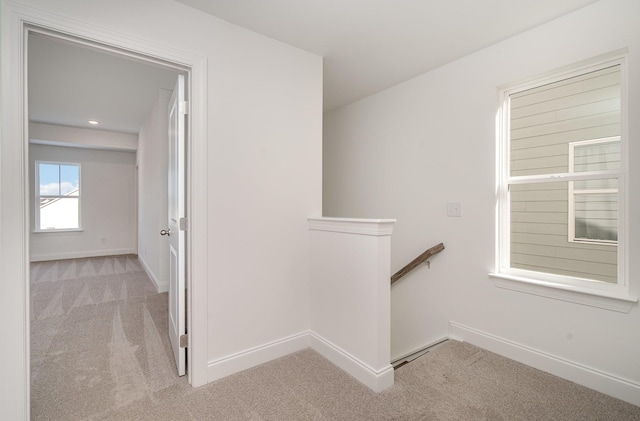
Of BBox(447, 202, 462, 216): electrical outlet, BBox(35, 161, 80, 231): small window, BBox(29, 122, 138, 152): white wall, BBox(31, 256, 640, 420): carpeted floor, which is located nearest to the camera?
BBox(31, 256, 640, 420): carpeted floor

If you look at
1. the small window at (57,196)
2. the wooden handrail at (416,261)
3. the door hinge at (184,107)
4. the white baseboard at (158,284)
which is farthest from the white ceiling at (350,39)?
the small window at (57,196)

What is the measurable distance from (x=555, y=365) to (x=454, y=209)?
4.25ft

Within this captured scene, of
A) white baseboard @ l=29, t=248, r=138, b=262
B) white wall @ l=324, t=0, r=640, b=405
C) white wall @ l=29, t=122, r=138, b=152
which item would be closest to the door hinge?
white wall @ l=324, t=0, r=640, b=405

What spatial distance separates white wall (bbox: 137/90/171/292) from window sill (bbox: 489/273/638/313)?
3879mm

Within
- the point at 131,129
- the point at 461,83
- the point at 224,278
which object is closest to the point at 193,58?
the point at 224,278

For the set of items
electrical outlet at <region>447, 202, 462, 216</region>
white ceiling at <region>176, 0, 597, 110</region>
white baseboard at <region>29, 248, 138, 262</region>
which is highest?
white ceiling at <region>176, 0, 597, 110</region>

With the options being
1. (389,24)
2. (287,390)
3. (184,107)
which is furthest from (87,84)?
(287,390)

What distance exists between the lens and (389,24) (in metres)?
2.01

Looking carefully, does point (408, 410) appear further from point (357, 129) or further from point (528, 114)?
point (357, 129)

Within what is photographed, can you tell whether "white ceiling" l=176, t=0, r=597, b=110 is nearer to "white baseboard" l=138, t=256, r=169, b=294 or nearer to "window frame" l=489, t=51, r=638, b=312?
"window frame" l=489, t=51, r=638, b=312

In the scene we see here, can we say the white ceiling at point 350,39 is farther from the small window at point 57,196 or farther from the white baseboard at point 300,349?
the small window at point 57,196

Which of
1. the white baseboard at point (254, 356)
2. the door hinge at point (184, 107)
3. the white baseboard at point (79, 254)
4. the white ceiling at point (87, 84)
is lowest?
the white baseboard at point (254, 356)

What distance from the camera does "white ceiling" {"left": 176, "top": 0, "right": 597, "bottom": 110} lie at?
180cm

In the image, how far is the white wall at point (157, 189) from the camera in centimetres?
378
